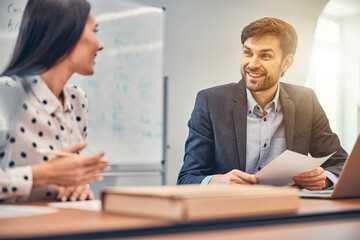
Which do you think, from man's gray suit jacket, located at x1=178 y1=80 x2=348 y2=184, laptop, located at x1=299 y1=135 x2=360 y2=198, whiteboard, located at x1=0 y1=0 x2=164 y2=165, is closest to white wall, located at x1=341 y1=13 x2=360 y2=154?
whiteboard, located at x1=0 y1=0 x2=164 y2=165

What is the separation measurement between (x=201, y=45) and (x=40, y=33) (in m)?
2.23

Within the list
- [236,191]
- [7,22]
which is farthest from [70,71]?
[7,22]

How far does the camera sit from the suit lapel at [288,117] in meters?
1.75

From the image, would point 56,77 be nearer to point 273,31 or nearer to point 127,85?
point 273,31

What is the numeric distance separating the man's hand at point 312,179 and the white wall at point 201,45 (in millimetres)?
1753

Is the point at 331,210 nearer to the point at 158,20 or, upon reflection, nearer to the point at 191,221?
the point at 191,221

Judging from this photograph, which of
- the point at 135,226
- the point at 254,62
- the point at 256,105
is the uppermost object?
the point at 254,62

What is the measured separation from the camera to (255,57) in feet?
6.20

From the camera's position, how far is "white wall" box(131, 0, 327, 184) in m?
3.13

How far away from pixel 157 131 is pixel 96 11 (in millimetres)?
852

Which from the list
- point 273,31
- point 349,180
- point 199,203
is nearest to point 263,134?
point 273,31

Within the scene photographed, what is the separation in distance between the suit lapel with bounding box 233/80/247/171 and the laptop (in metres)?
0.61

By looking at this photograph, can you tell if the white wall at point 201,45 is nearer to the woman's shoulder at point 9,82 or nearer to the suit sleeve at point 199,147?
the suit sleeve at point 199,147

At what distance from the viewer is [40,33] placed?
1157 mm
